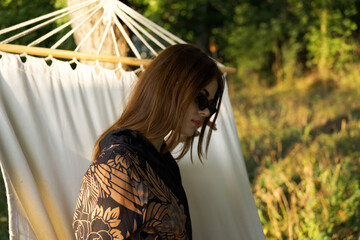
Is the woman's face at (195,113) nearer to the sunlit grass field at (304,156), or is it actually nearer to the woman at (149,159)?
the woman at (149,159)

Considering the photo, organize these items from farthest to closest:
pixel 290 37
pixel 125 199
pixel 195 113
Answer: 1. pixel 290 37
2. pixel 195 113
3. pixel 125 199

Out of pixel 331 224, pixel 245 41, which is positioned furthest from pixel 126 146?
pixel 245 41

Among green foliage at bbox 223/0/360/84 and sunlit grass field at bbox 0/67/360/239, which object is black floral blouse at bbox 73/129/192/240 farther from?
green foliage at bbox 223/0/360/84

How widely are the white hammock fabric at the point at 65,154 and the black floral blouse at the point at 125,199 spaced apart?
26 centimetres

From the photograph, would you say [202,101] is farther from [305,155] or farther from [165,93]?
[305,155]

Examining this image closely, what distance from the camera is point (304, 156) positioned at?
13.9 ft

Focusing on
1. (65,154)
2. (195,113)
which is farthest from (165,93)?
(65,154)

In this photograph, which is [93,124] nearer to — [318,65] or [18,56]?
[18,56]

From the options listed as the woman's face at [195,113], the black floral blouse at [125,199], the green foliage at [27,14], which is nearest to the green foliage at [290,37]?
the green foliage at [27,14]

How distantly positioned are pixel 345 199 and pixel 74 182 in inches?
89.9

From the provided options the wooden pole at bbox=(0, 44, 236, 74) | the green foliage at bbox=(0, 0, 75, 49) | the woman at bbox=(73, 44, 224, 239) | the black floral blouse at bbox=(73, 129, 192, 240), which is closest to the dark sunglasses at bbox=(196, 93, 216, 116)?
the woman at bbox=(73, 44, 224, 239)

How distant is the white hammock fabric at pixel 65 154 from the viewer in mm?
1425

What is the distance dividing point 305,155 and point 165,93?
3.19 metres

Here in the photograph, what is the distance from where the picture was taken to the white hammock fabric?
4.67 feet
